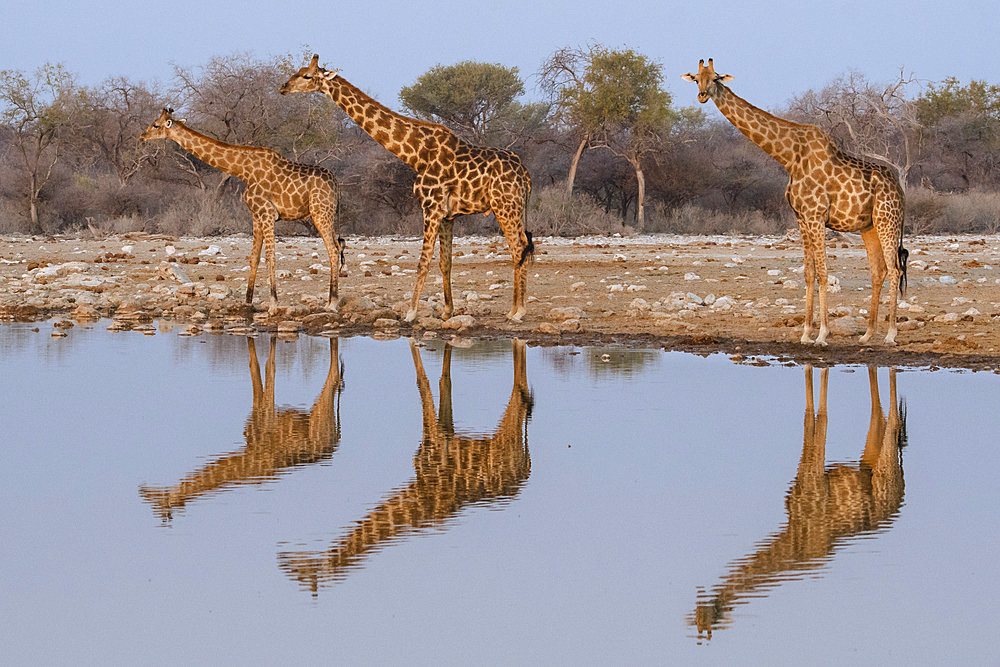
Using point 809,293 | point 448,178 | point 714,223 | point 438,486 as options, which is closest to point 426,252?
point 448,178

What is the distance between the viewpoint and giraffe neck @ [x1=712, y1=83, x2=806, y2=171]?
462 inches

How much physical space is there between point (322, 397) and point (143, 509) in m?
3.32

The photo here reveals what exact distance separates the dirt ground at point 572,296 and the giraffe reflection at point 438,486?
3784mm

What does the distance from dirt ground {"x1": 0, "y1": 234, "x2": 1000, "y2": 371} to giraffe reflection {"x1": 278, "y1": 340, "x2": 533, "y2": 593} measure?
3.78m

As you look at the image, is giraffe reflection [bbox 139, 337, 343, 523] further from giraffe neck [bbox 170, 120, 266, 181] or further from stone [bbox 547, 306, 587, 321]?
giraffe neck [bbox 170, 120, 266, 181]

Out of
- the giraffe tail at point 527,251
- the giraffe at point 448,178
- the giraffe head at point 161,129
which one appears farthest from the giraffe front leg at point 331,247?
the giraffe tail at point 527,251

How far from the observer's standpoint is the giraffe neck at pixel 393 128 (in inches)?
531

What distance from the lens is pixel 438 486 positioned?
6.47 m

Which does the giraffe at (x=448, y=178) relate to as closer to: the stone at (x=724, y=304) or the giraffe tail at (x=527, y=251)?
the giraffe tail at (x=527, y=251)

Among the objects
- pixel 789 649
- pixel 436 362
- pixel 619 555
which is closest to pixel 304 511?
pixel 619 555

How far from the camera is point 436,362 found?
11.1 m

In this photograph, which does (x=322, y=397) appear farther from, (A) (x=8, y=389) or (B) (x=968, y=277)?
(B) (x=968, y=277)

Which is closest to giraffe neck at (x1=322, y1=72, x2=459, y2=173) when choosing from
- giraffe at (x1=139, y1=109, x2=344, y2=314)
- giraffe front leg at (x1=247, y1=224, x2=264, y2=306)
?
giraffe at (x1=139, y1=109, x2=344, y2=314)

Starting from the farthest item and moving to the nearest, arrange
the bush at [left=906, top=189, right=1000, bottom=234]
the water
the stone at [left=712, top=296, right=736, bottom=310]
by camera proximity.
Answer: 1. the bush at [left=906, top=189, right=1000, bottom=234]
2. the stone at [left=712, top=296, right=736, bottom=310]
3. the water
